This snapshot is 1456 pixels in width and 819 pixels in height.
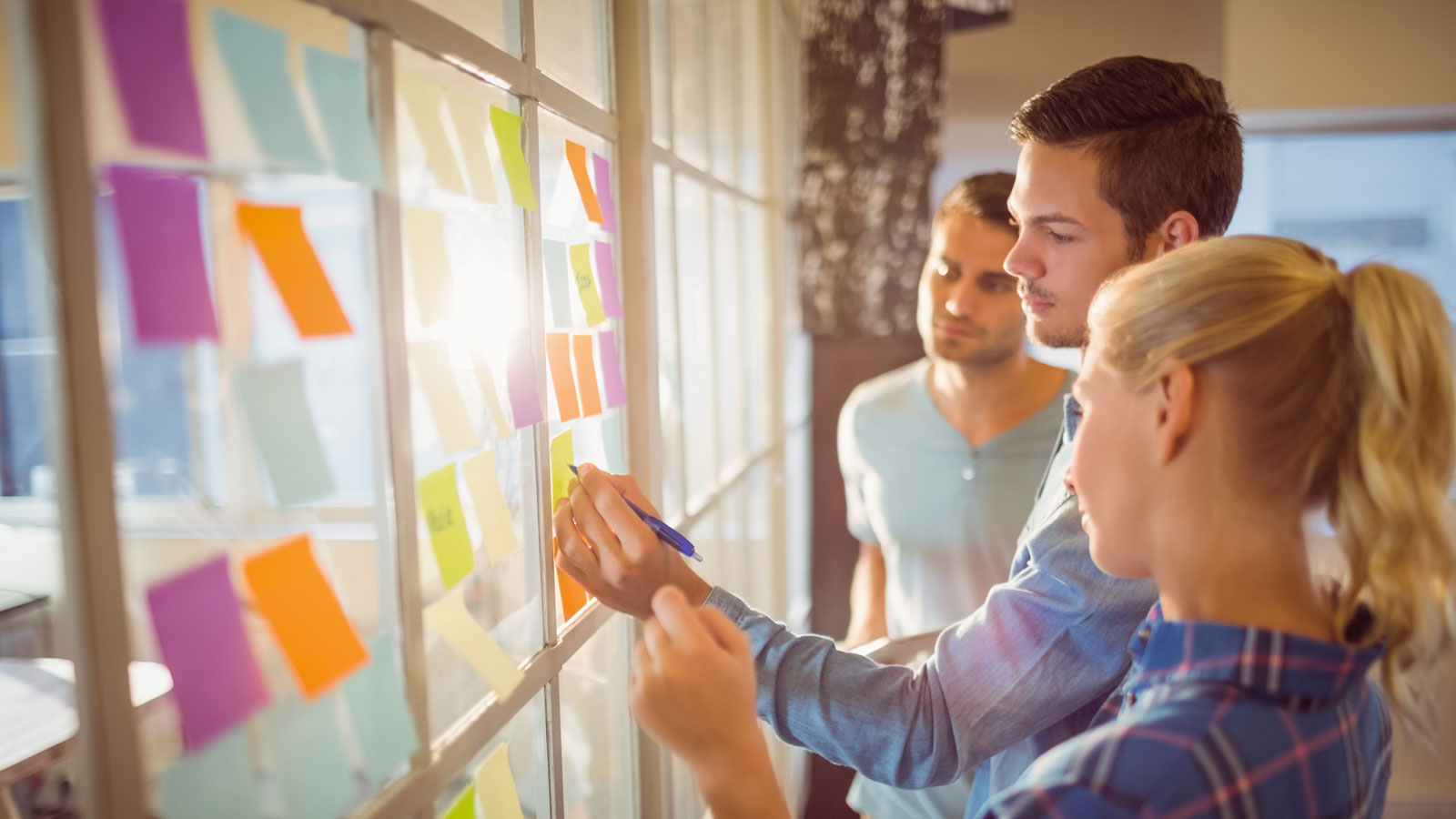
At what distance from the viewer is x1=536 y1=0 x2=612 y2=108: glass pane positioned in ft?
3.11

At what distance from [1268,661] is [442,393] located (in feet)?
2.07

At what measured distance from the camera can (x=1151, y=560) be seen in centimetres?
75

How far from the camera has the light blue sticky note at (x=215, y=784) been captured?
48cm

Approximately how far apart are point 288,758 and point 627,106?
85 cm

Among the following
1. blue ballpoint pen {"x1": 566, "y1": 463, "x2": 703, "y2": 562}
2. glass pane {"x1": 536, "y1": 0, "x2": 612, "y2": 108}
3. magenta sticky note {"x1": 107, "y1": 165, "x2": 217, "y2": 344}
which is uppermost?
glass pane {"x1": 536, "y1": 0, "x2": 612, "y2": 108}

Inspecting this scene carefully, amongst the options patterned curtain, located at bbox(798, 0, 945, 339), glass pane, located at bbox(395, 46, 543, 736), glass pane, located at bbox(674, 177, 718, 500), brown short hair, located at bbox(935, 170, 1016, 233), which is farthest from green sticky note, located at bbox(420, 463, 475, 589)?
patterned curtain, located at bbox(798, 0, 945, 339)

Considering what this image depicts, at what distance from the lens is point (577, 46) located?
1054 mm

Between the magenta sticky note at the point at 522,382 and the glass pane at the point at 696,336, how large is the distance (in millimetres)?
628

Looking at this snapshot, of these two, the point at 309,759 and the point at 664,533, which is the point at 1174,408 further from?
the point at 309,759

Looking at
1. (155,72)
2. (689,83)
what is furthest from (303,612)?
(689,83)

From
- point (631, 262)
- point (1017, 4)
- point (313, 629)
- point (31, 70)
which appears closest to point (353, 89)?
point (31, 70)

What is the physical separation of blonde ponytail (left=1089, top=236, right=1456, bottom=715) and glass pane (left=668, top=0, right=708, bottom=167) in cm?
94

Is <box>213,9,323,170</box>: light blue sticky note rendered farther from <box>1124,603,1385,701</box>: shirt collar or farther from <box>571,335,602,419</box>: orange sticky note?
<box>1124,603,1385,701</box>: shirt collar

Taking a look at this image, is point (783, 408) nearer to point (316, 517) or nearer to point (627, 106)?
point (627, 106)
